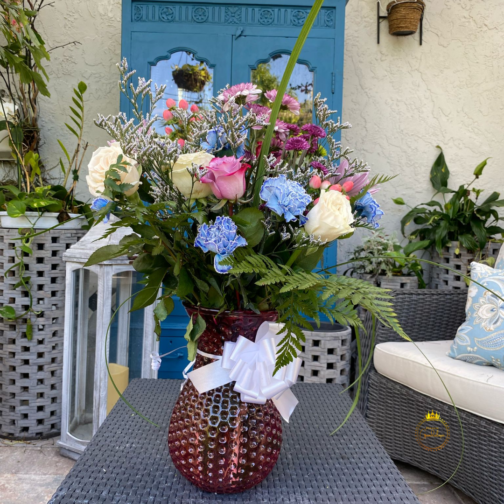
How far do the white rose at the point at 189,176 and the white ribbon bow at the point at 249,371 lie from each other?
0.24m

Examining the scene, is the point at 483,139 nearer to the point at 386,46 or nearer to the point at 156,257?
the point at 386,46

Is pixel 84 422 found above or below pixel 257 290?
below

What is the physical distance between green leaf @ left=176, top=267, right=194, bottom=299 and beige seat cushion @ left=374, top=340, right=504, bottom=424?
43.0 inches

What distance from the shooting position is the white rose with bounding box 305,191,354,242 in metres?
0.66

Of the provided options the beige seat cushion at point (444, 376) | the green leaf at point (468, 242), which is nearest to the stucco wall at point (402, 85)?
the green leaf at point (468, 242)

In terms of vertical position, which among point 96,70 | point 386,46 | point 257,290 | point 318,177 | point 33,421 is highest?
point 386,46

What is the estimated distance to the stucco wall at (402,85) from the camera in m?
2.79

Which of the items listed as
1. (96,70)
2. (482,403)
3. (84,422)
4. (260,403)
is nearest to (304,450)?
(260,403)

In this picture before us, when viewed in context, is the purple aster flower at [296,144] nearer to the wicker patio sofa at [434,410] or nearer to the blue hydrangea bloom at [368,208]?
the blue hydrangea bloom at [368,208]

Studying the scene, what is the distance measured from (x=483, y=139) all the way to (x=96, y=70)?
7.51ft

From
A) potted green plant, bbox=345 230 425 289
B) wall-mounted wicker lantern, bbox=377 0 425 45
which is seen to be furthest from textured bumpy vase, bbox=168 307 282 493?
wall-mounted wicker lantern, bbox=377 0 425 45

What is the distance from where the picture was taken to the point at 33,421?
2.03 meters

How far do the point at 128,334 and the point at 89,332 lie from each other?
0.34 meters

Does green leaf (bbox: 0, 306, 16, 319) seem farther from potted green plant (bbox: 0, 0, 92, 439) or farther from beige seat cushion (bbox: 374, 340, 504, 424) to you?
beige seat cushion (bbox: 374, 340, 504, 424)
